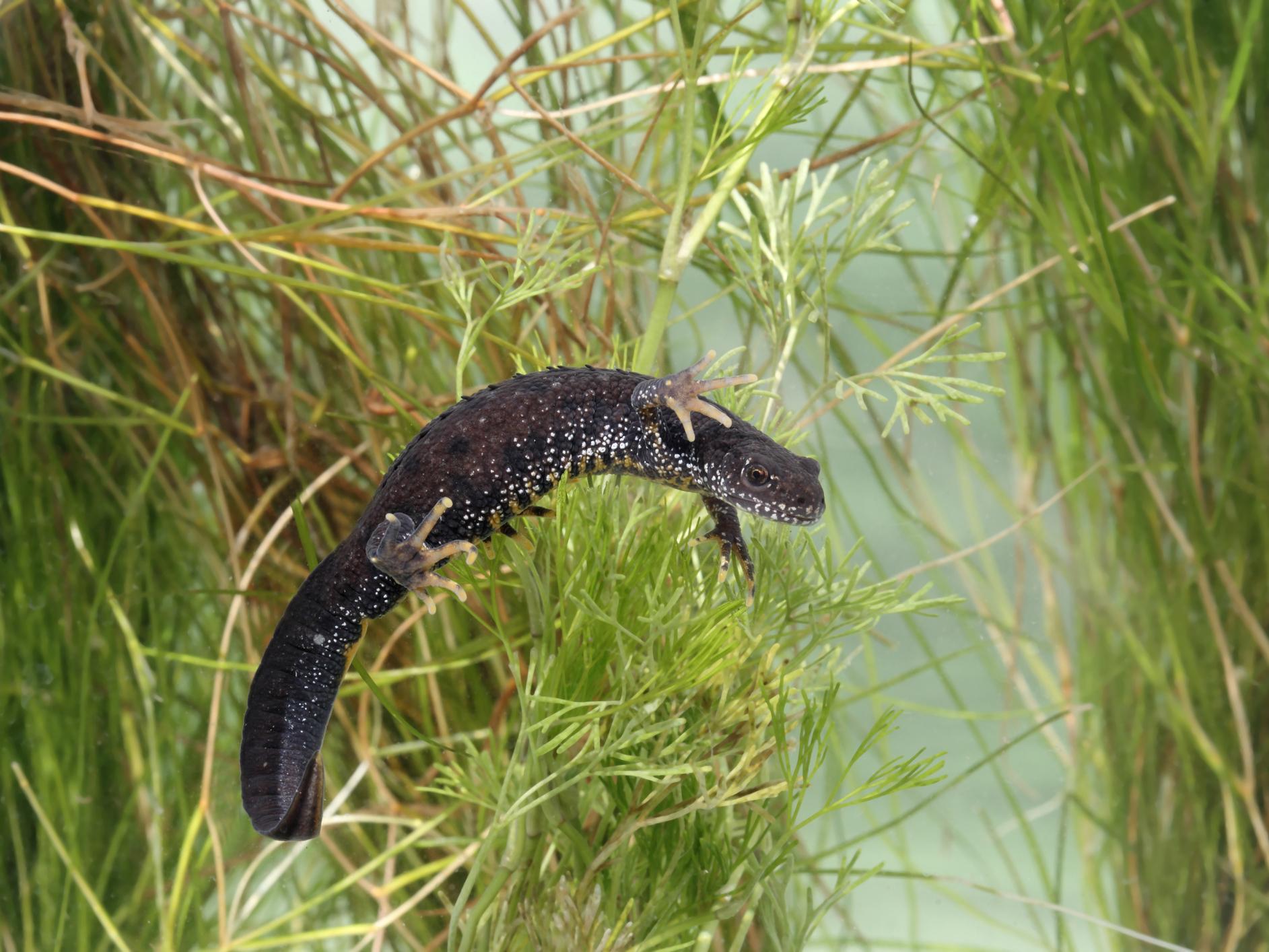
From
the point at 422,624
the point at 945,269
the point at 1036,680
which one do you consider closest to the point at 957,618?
the point at 1036,680

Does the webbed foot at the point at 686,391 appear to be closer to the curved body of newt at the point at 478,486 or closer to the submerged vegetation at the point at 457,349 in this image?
the curved body of newt at the point at 478,486

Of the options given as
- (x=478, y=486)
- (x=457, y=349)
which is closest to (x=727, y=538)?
(x=478, y=486)

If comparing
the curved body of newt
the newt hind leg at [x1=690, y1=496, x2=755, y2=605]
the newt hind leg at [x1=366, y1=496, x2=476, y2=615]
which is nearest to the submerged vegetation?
the newt hind leg at [x1=690, y1=496, x2=755, y2=605]

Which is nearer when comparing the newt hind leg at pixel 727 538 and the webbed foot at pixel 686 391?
the webbed foot at pixel 686 391

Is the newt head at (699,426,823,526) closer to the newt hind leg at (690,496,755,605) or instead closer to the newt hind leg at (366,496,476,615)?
the newt hind leg at (690,496,755,605)

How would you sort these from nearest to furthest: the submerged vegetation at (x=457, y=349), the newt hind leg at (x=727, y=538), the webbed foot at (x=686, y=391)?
the webbed foot at (x=686, y=391)
the newt hind leg at (x=727, y=538)
the submerged vegetation at (x=457, y=349)

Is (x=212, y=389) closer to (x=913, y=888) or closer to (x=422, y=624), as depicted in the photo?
(x=422, y=624)

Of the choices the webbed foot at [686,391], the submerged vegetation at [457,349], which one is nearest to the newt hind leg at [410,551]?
the webbed foot at [686,391]

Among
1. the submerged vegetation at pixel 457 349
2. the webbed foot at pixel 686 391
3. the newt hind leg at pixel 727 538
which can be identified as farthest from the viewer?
the submerged vegetation at pixel 457 349
